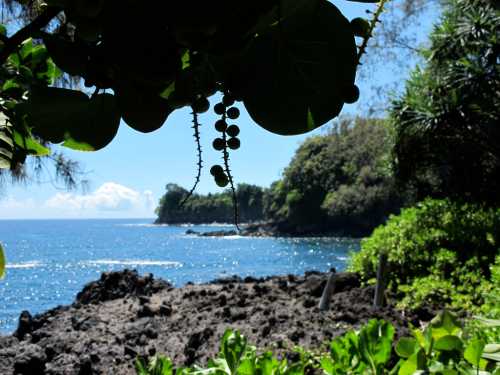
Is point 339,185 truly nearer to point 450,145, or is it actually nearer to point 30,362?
point 450,145

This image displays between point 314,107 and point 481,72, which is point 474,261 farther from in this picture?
point 314,107

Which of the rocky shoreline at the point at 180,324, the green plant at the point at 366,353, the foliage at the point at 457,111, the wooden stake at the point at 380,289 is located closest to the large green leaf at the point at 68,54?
the green plant at the point at 366,353

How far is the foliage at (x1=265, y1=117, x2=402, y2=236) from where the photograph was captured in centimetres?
3342

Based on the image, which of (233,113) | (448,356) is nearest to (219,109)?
(233,113)

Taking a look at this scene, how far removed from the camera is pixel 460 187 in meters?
11.9

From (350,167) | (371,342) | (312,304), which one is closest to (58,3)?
(371,342)

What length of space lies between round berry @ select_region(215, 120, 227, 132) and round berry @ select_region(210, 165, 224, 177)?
62mm

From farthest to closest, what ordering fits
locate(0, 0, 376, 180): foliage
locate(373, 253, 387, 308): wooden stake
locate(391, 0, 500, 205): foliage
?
locate(391, 0, 500, 205): foliage < locate(373, 253, 387, 308): wooden stake < locate(0, 0, 376, 180): foliage

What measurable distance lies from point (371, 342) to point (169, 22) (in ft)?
4.96

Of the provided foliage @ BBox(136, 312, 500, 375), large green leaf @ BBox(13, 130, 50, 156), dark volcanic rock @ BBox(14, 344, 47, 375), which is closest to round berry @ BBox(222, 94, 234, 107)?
large green leaf @ BBox(13, 130, 50, 156)

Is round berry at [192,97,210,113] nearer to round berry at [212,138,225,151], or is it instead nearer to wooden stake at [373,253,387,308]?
round berry at [212,138,225,151]

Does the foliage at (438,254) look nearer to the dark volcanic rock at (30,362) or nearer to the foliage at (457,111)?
the foliage at (457,111)

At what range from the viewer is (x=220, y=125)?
0.53 meters

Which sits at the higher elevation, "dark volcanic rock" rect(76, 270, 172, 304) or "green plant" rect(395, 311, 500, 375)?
"green plant" rect(395, 311, 500, 375)
